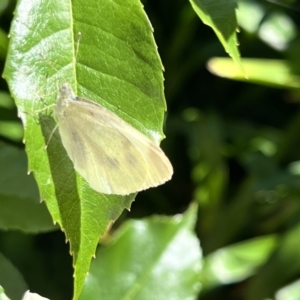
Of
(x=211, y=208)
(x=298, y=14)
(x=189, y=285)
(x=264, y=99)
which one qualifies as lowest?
(x=211, y=208)

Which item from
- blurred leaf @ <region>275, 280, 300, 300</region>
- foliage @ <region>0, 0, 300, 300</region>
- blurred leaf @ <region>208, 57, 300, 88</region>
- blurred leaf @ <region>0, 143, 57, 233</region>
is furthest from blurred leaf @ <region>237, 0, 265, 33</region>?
blurred leaf @ <region>0, 143, 57, 233</region>

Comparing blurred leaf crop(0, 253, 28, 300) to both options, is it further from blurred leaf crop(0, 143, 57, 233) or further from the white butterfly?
the white butterfly

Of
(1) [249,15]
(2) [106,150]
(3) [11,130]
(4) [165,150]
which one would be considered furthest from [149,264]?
(1) [249,15]

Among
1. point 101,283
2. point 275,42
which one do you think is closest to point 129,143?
point 101,283

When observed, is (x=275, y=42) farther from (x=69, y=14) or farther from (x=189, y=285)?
(x=69, y=14)

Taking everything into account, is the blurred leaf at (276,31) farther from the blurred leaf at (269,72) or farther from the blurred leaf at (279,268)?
the blurred leaf at (279,268)

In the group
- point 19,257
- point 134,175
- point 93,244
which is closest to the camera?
point 93,244

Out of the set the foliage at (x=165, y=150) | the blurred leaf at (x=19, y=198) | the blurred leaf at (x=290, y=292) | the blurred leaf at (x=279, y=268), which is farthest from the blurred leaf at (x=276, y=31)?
the blurred leaf at (x=19, y=198)
